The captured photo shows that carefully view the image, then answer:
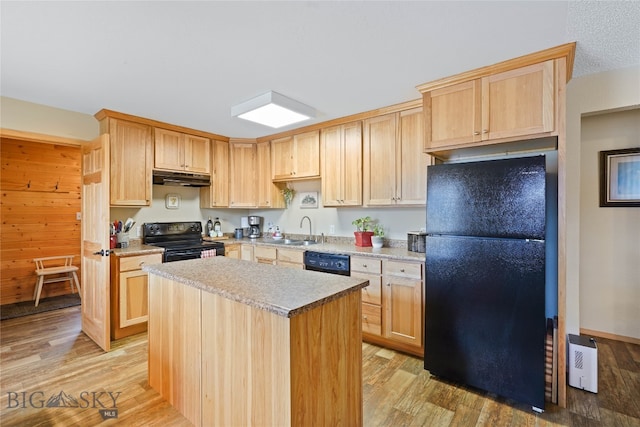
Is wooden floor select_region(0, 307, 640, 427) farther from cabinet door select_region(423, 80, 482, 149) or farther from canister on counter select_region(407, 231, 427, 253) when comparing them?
cabinet door select_region(423, 80, 482, 149)

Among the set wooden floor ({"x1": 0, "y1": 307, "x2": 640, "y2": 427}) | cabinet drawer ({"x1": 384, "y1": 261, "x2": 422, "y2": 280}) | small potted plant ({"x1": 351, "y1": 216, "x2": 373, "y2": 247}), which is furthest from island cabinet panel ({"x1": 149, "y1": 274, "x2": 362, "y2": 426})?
small potted plant ({"x1": 351, "y1": 216, "x2": 373, "y2": 247})

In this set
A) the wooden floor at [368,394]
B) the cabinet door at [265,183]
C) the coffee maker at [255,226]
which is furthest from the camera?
the coffee maker at [255,226]

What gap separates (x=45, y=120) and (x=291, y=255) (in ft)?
9.36

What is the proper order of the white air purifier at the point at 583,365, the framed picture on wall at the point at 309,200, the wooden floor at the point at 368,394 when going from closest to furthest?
the wooden floor at the point at 368,394 < the white air purifier at the point at 583,365 < the framed picture on wall at the point at 309,200

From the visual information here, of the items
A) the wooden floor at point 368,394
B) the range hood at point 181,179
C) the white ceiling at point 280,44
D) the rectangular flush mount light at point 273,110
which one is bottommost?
the wooden floor at point 368,394

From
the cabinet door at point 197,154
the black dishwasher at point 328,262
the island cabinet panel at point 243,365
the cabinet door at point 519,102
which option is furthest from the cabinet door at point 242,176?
the cabinet door at point 519,102

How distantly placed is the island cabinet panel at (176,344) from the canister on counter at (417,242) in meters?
2.03

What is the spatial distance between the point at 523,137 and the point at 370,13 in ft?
4.47

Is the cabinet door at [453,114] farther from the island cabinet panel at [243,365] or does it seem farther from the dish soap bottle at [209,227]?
the dish soap bottle at [209,227]

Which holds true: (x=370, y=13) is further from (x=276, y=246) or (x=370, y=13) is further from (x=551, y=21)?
(x=276, y=246)

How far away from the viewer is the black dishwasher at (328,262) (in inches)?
123

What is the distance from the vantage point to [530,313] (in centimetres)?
198

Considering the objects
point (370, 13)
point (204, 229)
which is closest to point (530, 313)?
point (370, 13)

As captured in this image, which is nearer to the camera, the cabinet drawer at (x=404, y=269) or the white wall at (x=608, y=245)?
the cabinet drawer at (x=404, y=269)
